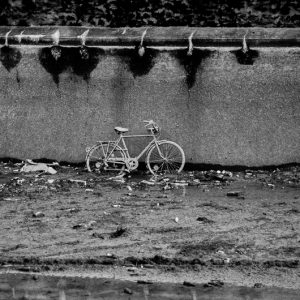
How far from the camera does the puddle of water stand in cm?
666

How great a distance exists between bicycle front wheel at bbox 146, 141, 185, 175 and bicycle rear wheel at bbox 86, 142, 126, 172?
0.43 meters

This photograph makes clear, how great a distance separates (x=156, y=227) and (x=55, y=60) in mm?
4372

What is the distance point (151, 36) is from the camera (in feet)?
39.5

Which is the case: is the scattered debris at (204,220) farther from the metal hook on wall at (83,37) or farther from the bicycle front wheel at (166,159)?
the metal hook on wall at (83,37)

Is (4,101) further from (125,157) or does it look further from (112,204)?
(112,204)

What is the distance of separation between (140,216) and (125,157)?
2601mm

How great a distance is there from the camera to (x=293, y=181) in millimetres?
11453

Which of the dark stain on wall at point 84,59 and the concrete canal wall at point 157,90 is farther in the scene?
the dark stain on wall at point 84,59

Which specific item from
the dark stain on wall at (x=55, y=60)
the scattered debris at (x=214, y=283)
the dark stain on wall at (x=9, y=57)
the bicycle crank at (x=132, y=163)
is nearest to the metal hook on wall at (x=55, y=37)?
the dark stain on wall at (x=55, y=60)

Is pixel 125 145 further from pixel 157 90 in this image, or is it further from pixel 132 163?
pixel 157 90

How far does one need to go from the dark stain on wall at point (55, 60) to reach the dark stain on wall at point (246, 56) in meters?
2.58

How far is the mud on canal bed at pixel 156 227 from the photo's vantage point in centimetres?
751

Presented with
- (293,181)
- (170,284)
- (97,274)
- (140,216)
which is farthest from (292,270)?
(293,181)

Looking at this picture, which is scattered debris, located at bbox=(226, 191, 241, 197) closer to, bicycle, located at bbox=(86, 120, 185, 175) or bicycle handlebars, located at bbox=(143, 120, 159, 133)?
bicycle, located at bbox=(86, 120, 185, 175)
